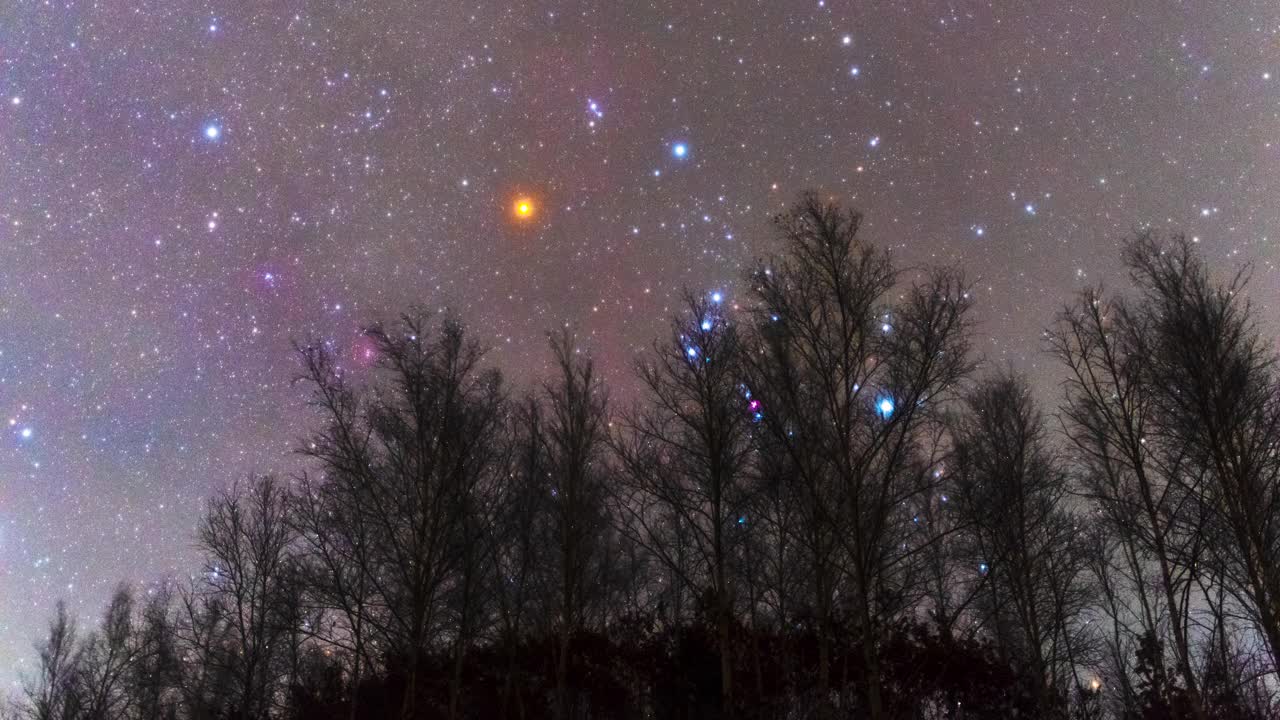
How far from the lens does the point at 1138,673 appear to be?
1226cm

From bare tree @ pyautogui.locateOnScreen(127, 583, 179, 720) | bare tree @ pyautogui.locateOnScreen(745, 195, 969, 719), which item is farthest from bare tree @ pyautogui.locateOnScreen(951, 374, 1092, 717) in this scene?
bare tree @ pyautogui.locateOnScreen(127, 583, 179, 720)

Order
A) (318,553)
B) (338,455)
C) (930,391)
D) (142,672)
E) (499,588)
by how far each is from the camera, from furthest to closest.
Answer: (142,672), (499,588), (318,553), (338,455), (930,391)

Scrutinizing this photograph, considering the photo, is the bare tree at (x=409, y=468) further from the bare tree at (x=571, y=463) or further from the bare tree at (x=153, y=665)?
the bare tree at (x=153, y=665)

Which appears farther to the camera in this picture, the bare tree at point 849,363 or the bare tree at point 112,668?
the bare tree at point 112,668

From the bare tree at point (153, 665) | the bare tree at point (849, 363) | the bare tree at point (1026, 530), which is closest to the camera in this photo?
the bare tree at point (849, 363)

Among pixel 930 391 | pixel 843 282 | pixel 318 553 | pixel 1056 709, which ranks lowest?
pixel 1056 709

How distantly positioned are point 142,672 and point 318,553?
2265 cm

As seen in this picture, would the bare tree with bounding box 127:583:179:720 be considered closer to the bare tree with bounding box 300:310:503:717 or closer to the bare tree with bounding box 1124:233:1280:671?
the bare tree with bounding box 300:310:503:717

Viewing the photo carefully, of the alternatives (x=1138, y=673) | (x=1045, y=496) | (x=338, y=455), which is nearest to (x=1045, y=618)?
(x=1045, y=496)

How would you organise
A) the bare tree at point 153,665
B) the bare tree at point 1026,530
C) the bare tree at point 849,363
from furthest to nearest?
the bare tree at point 153,665
the bare tree at point 1026,530
the bare tree at point 849,363

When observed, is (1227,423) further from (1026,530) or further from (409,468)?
(409,468)

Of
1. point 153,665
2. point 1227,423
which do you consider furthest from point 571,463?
point 153,665

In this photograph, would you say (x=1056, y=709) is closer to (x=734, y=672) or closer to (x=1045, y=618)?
(x=1045, y=618)

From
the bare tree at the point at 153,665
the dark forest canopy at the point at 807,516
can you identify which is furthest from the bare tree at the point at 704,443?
the bare tree at the point at 153,665
